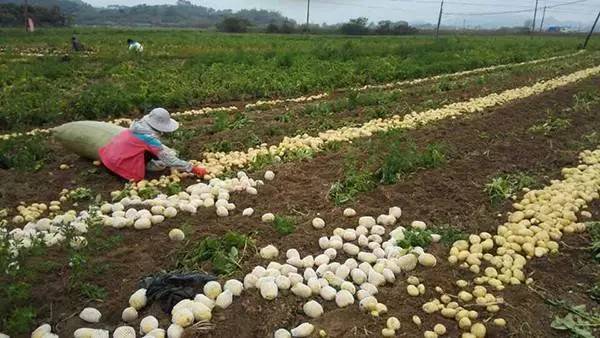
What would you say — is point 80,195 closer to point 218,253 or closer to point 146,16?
point 218,253

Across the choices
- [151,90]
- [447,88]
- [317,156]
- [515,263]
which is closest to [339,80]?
[447,88]

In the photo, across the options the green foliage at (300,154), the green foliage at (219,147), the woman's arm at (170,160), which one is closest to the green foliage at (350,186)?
the green foliage at (300,154)

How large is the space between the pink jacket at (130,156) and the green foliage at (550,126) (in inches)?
A: 233

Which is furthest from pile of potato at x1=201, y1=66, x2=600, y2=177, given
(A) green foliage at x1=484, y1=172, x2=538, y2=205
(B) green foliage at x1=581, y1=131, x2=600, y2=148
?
(A) green foliage at x1=484, y1=172, x2=538, y2=205

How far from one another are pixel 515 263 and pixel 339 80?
10618 millimetres

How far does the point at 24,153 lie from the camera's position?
670cm

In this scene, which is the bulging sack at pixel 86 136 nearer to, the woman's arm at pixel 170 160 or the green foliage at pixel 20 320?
the woman's arm at pixel 170 160

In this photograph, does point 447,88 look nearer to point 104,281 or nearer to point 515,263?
point 515,263

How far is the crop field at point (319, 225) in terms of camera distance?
11.0ft

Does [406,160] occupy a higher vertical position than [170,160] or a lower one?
higher

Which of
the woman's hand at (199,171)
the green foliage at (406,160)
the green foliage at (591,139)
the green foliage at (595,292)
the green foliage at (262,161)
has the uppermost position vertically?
the green foliage at (591,139)

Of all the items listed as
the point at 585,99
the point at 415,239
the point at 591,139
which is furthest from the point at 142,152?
the point at 585,99

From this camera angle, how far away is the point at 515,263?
13.0ft

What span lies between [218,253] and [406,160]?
2890 mm
